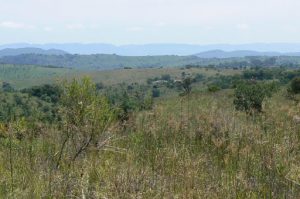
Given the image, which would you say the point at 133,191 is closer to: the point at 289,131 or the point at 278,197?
the point at 278,197

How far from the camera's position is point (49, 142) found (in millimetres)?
7457

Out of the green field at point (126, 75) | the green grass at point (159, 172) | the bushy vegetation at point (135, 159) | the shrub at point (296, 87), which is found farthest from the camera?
the green field at point (126, 75)

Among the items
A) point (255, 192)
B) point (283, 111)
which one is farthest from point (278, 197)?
point (283, 111)

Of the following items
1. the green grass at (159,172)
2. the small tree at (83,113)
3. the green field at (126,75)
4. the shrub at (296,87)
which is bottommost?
the green field at (126,75)

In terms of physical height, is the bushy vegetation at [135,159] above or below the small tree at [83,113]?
below

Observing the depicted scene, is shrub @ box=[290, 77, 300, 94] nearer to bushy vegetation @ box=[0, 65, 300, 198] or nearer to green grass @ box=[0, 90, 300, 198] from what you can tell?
bushy vegetation @ box=[0, 65, 300, 198]

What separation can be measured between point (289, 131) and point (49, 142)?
4479mm

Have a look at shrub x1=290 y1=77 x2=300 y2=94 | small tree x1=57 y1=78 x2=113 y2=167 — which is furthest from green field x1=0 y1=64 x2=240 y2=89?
small tree x1=57 y1=78 x2=113 y2=167

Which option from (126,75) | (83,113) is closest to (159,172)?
(83,113)

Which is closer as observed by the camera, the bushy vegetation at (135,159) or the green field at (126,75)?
the bushy vegetation at (135,159)

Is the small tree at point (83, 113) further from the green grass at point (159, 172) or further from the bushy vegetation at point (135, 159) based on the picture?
the green grass at point (159, 172)

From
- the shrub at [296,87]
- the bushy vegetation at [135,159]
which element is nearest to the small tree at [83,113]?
the bushy vegetation at [135,159]

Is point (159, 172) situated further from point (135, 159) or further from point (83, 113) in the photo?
point (83, 113)

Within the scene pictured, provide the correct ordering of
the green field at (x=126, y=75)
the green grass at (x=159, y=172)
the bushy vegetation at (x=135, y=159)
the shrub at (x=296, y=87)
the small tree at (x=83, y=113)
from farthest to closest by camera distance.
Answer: the green field at (x=126, y=75)
the shrub at (x=296, y=87)
the small tree at (x=83, y=113)
the bushy vegetation at (x=135, y=159)
the green grass at (x=159, y=172)
